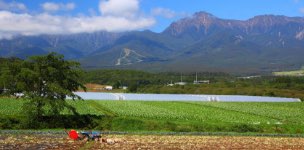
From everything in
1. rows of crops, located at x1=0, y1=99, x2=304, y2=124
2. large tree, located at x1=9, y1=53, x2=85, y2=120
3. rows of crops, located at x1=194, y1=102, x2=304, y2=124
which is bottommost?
rows of crops, located at x1=194, y1=102, x2=304, y2=124

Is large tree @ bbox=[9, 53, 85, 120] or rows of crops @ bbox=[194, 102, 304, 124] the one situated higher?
large tree @ bbox=[9, 53, 85, 120]

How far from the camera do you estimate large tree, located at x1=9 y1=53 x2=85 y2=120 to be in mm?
42250

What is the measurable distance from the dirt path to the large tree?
29.5 ft

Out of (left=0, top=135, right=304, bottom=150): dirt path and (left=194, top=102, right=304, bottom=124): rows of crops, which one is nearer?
(left=0, top=135, right=304, bottom=150): dirt path

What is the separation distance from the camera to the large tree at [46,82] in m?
42.2

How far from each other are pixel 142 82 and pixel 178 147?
129 metres

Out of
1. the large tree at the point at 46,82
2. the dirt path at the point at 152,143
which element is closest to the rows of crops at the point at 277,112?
the dirt path at the point at 152,143

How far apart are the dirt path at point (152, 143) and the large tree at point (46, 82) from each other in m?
8.99

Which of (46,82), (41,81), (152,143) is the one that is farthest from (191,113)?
(152,143)

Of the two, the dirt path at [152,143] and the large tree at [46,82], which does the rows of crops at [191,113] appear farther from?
the dirt path at [152,143]

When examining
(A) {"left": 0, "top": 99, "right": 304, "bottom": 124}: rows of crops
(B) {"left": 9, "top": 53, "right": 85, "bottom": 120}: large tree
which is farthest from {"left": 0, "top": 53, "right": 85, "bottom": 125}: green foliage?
(A) {"left": 0, "top": 99, "right": 304, "bottom": 124}: rows of crops

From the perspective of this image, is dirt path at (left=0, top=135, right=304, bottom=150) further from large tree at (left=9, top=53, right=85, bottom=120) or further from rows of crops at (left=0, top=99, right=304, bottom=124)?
rows of crops at (left=0, top=99, right=304, bottom=124)

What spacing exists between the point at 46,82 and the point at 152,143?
16575mm

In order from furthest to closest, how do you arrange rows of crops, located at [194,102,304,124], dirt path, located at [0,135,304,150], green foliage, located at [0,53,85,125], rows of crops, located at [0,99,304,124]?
1. rows of crops, located at [194,102,304,124]
2. rows of crops, located at [0,99,304,124]
3. green foliage, located at [0,53,85,125]
4. dirt path, located at [0,135,304,150]
